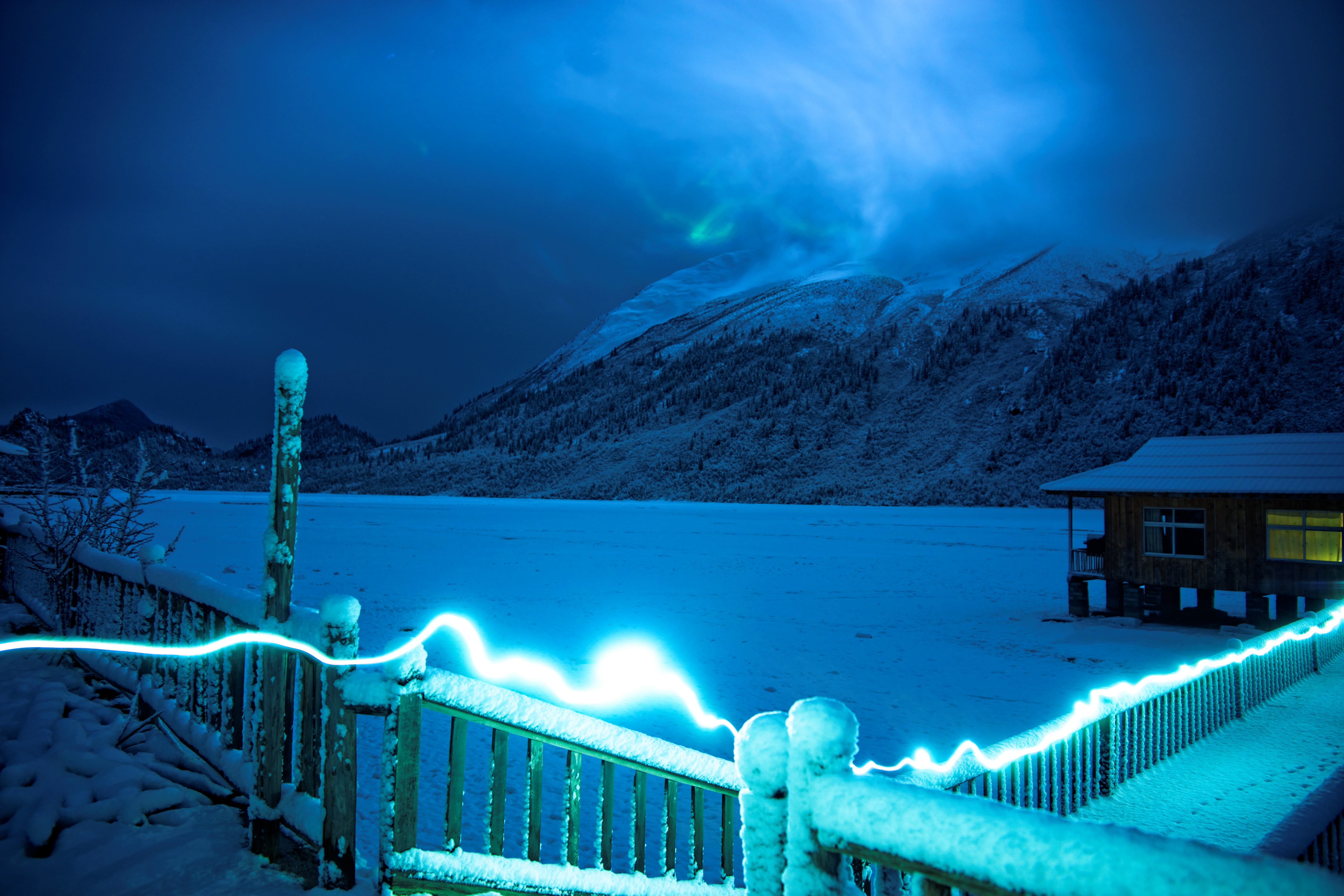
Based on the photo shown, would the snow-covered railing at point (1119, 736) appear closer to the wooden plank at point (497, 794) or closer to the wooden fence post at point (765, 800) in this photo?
the wooden fence post at point (765, 800)

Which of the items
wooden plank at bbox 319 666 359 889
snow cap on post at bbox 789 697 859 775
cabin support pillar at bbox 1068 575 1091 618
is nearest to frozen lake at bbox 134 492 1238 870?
cabin support pillar at bbox 1068 575 1091 618

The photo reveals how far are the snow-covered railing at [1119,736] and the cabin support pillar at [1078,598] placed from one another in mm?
6570

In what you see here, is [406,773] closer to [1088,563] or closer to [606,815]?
[606,815]

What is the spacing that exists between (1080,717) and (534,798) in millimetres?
4751

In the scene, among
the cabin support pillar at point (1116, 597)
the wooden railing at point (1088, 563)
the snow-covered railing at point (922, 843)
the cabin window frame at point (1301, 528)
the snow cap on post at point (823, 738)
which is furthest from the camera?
the wooden railing at point (1088, 563)

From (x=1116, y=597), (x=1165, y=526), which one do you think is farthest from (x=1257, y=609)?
(x=1116, y=597)

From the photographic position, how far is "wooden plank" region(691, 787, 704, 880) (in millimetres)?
3703

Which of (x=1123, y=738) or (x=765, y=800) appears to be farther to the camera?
(x=1123, y=738)

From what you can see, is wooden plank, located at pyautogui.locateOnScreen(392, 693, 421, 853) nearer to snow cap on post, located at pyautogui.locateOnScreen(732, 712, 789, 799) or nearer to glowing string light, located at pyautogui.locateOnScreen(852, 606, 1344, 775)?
snow cap on post, located at pyautogui.locateOnScreen(732, 712, 789, 799)

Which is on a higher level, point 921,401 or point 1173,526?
point 921,401

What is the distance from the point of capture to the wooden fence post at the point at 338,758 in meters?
3.33

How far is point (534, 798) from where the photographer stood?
3.33 meters

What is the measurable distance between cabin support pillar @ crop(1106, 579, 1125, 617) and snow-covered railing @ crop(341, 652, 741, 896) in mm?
18043

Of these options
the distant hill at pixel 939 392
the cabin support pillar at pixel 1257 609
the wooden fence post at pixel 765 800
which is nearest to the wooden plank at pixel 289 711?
the wooden fence post at pixel 765 800
